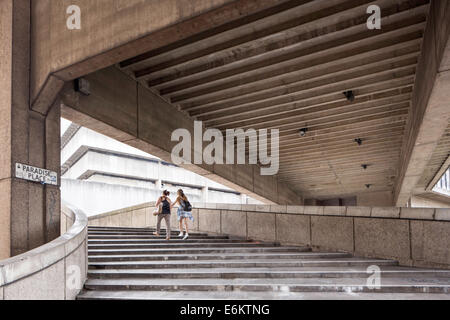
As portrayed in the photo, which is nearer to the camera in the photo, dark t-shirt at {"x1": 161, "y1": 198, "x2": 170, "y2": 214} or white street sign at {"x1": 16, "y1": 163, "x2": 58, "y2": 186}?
white street sign at {"x1": 16, "y1": 163, "x2": 58, "y2": 186}

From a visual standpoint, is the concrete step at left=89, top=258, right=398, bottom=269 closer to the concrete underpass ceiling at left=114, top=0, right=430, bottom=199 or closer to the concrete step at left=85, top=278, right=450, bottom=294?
the concrete step at left=85, top=278, right=450, bottom=294

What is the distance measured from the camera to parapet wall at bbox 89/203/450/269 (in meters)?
7.30

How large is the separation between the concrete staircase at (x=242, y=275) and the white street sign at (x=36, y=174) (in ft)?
5.51

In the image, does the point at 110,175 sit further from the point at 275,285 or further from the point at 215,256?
the point at 275,285

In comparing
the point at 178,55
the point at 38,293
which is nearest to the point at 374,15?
the point at 178,55

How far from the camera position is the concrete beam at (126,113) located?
7965 millimetres

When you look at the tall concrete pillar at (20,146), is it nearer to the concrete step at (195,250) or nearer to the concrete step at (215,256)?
the concrete step at (215,256)

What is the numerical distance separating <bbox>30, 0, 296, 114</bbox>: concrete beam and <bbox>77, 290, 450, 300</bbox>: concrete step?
3.38m

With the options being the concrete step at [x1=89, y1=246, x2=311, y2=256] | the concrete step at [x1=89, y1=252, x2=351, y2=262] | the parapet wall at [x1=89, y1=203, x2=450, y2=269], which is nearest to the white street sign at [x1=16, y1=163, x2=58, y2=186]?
the concrete step at [x1=89, y1=252, x2=351, y2=262]

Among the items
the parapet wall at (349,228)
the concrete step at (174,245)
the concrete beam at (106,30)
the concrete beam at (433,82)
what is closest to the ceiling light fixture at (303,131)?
the concrete beam at (433,82)

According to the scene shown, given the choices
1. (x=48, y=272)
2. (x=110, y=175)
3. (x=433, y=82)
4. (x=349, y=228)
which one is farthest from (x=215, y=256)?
(x=110, y=175)

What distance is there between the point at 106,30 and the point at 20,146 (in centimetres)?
229

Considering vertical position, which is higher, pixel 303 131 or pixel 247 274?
pixel 303 131

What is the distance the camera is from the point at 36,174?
6.56 meters
